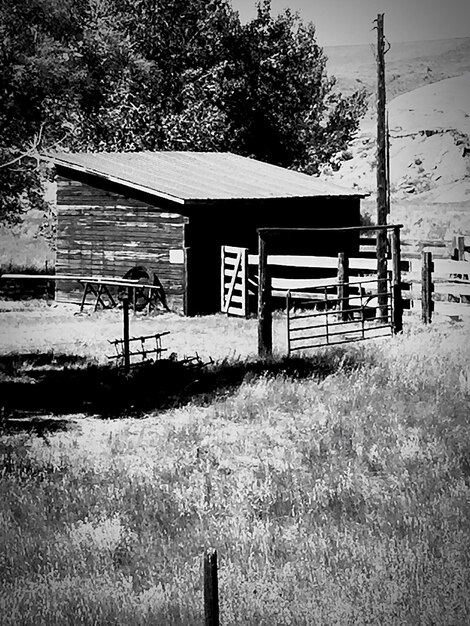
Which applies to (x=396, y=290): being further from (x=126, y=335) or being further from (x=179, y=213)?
(x=179, y=213)

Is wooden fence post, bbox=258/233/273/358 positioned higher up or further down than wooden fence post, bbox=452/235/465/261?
further down

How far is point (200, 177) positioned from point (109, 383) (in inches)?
264

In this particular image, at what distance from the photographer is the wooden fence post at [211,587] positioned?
3336 millimetres

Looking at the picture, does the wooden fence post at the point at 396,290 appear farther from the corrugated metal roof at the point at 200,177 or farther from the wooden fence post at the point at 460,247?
the corrugated metal roof at the point at 200,177

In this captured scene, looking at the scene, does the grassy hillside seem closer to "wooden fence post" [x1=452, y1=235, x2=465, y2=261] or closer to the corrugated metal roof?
"wooden fence post" [x1=452, y1=235, x2=465, y2=261]

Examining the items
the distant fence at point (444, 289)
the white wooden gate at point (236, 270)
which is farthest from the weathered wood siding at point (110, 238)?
the distant fence at point (444, 289)

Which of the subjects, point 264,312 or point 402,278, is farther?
point 402,278

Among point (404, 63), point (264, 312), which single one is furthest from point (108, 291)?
point (404, 63)

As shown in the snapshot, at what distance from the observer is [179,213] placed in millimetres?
10789

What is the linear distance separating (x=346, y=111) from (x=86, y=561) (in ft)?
7.73

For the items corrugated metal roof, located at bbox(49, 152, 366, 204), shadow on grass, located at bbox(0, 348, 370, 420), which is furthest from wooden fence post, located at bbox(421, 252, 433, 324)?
corrugated metal roof, located at bbox(49, 152, 366, 204)

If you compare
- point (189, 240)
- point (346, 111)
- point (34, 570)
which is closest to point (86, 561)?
point (34, 570)

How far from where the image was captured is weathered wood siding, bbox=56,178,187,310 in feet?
23.5

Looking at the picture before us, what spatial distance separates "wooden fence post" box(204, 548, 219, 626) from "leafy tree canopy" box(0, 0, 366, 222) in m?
2.16
